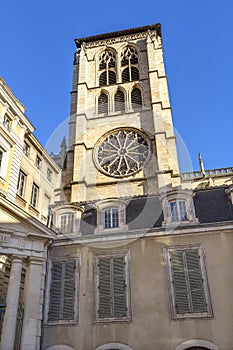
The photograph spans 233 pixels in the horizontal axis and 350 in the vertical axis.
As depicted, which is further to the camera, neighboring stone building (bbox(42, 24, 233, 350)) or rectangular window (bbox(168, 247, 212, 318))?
rectangular window (bbox(168, 247, 212, 318))

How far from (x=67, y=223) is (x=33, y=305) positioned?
126 inches

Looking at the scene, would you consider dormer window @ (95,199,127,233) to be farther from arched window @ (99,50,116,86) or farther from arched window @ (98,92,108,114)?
arched window @ (99,50,116,86)

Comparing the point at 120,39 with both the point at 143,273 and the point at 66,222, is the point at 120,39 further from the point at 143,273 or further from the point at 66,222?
the point at 143,273

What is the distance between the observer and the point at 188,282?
32.5 feet

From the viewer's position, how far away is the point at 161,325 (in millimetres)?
9445

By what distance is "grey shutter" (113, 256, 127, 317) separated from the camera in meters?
9.92

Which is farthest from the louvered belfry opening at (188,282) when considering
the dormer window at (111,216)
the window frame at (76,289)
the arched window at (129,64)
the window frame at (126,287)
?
the arched window at (129,64)

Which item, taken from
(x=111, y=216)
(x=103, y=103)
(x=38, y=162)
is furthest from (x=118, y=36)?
(x=111, y=216)

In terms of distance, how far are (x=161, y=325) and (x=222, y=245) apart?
2988 mm

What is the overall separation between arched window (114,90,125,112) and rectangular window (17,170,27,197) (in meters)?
11.8

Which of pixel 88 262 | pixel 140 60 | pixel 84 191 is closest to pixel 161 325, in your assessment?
pixel 88 262

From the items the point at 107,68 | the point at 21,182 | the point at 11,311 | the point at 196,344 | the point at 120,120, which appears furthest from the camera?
the point at 107,68

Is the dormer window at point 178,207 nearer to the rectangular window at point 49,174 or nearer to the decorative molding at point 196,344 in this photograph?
the decorative molding at point 196,344

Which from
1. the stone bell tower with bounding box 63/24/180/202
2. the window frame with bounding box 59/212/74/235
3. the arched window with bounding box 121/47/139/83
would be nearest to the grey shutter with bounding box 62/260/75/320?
the window frame with bounding box 59/212/74/235
